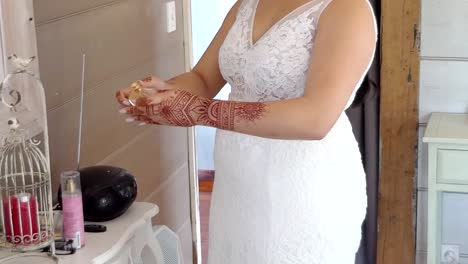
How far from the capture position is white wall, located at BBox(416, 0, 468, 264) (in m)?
2.59

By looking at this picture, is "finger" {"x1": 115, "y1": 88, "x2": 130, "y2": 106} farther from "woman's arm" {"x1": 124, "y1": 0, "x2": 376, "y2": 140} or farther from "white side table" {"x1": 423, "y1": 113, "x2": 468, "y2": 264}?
"white side table" {"x1": 423, "y1": 113, "x2": 468, "y2": 264}

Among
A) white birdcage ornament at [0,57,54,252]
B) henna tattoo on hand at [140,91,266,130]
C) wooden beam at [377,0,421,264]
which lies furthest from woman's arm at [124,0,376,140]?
wooden beam at [377,0,421,264]

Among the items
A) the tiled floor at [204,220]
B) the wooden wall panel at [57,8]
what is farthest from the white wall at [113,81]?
the tiled floor at [204,220]

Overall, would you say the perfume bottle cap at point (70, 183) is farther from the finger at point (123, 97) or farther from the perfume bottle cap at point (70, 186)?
the finger at point (123, 97)

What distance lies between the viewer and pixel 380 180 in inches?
107

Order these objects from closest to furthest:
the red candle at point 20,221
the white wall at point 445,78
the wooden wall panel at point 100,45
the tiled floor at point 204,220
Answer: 1. the red candle at point 20,221
2. the wooden wall panel at point 100,45
3. the white wall at point 445,78
4. the tiled floor at point 204,220

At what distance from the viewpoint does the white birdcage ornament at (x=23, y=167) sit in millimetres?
1407

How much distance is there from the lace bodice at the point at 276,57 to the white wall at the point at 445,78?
1.07 meters

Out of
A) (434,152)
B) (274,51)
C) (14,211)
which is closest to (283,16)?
(274,51)

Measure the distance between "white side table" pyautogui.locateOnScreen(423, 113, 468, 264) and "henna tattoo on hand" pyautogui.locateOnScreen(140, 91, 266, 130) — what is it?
103 cm

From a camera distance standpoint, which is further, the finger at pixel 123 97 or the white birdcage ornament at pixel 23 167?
the finger at pixel 123 97

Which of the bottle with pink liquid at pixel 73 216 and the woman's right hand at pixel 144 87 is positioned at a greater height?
the woman's right hand at pixel 144 87

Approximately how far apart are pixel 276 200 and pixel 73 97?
1.86ft

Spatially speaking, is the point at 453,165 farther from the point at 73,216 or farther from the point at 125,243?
the point at 73,216
